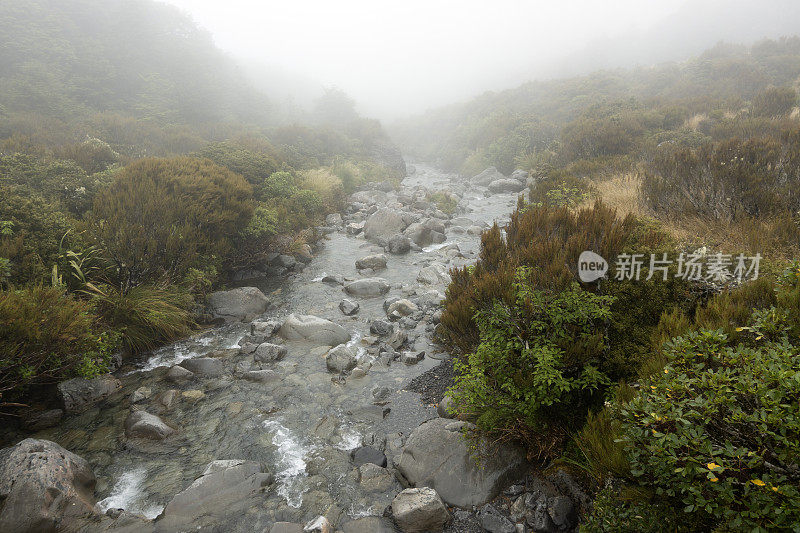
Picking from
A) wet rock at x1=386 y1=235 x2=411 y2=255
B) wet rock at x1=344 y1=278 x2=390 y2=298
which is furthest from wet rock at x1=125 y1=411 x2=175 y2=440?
wet rock at x1=386 y1=235 x2=411 y2=255

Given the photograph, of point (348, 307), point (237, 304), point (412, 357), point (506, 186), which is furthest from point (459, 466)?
point (506, 186)

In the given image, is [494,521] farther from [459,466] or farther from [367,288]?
[367,288]

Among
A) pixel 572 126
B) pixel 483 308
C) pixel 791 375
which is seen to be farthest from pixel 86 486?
pixel 572 126

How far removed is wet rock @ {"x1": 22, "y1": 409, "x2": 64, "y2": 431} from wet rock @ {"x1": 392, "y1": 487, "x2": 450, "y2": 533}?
452 cm

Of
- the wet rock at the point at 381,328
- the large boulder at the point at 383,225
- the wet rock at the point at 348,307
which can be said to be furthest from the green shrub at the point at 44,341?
the large boulder at the point at 383,225

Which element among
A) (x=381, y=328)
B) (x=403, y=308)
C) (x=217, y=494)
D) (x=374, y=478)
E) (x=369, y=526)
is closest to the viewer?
(x=369, y=526)

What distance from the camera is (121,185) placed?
9.01 m

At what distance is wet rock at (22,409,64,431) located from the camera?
15.0 ft

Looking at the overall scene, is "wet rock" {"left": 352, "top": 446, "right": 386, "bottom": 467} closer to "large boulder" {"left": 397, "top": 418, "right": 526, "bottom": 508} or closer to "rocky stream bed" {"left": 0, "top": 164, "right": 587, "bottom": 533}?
"rocky stream bed" {"left": 0, "top": 164, "right": 587, "bottom": 533}

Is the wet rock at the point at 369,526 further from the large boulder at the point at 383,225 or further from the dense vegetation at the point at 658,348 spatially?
the large boulder at the point at 383,225

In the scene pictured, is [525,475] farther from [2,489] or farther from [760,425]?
[2,489]

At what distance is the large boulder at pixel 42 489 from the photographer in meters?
3.29

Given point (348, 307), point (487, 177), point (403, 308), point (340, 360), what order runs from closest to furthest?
point (340, 360) → point (403, 308) → point (348, 307) → point (487, 177)

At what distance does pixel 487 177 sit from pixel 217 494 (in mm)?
21374
